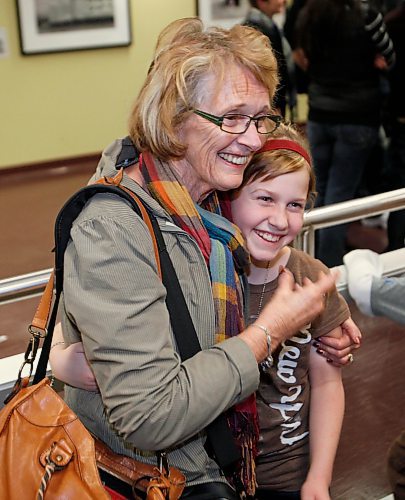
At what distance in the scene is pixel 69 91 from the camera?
8148 mm

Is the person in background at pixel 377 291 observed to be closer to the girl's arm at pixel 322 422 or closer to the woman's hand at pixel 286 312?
the girl's arm at pixel 322 422

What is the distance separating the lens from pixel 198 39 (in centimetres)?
135

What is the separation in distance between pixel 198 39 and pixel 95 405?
719 millimetres

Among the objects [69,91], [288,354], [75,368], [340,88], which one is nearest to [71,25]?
[69,91]

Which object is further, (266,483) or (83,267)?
(266,483)

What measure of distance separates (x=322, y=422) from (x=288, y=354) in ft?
0.62

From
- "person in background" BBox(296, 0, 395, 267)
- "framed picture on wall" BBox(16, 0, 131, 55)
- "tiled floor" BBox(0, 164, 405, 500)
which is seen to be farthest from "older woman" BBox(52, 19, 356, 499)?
"framed picture on wall" BBox(16, 0, 131, 55)

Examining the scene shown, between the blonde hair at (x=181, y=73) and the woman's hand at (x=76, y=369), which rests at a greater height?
the blonde hair at (x=181, y=73)

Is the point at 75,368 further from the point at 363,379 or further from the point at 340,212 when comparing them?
the point at 363,379

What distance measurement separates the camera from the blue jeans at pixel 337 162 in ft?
14.3

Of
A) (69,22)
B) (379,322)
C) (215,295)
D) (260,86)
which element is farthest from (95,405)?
(69,22)

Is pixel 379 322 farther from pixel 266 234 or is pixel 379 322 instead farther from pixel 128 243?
pixel 128 243

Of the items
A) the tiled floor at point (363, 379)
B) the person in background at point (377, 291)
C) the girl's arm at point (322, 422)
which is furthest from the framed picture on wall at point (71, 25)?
the girl's arm at point (322, 422)

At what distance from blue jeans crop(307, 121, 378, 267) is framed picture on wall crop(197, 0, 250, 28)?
4.50 metres
